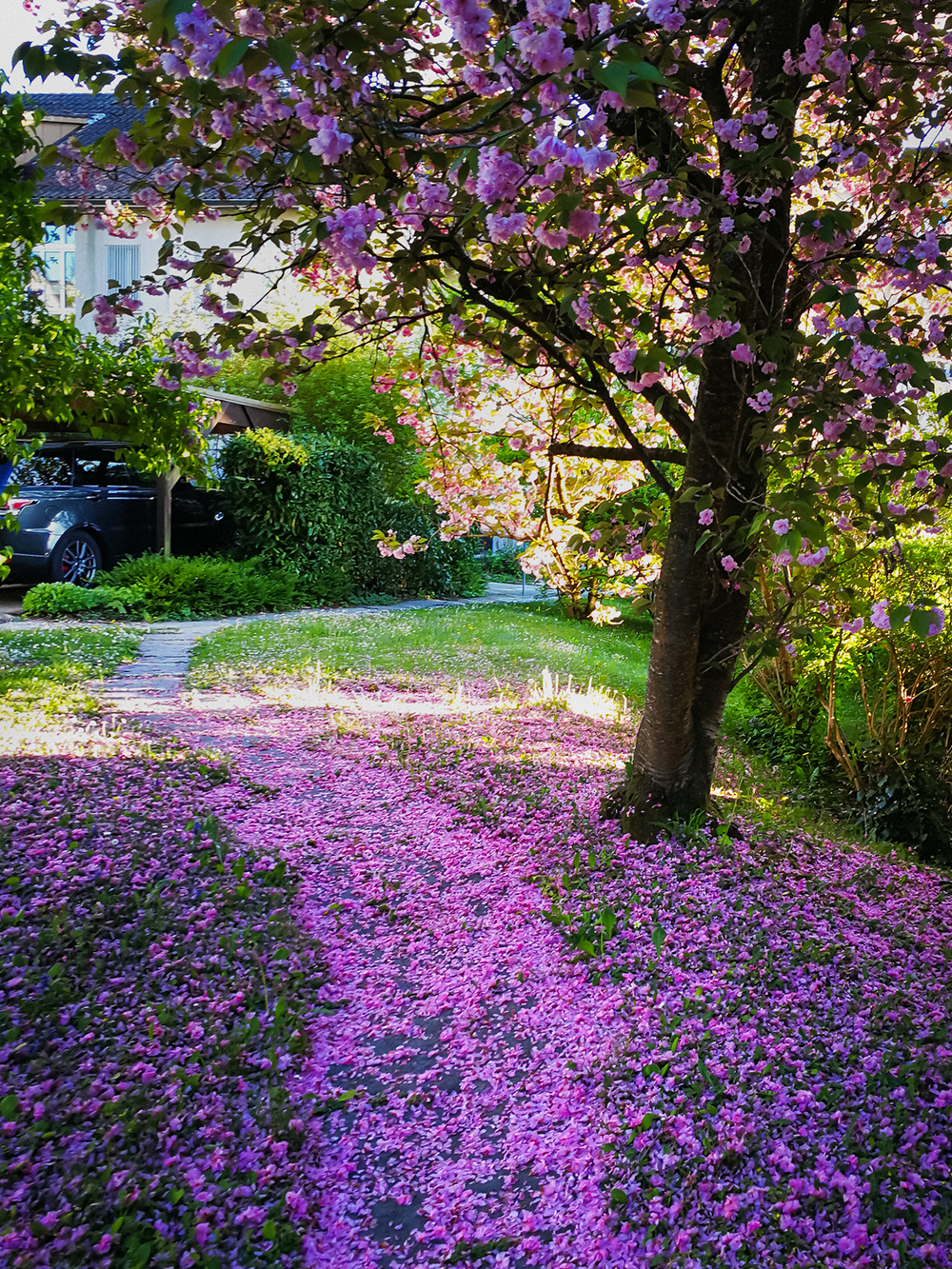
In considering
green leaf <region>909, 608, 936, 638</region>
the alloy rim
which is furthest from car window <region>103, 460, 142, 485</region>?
green leaf <region>909, 608, 936, 638</region>

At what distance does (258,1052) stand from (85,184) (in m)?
2.99

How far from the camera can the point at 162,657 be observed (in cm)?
→ 825

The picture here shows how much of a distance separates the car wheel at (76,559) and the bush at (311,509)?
8.05 feet

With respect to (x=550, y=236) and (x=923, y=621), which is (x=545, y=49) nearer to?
(x=550, y=236)

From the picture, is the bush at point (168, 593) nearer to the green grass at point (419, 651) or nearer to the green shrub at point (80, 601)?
the green shrub at point (80, 601)

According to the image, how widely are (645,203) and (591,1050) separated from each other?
316cm

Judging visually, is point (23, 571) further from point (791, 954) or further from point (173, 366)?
point (791, 954)

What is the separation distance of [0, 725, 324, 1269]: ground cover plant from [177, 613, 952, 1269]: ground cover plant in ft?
0.56

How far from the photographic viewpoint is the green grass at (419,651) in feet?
26.0

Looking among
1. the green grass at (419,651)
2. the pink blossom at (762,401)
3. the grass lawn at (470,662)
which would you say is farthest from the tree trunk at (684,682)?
the green grass at (419,651)

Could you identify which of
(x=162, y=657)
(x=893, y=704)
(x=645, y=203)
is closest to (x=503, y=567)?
(x=162, y=657)

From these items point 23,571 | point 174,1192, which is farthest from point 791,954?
point 23,571

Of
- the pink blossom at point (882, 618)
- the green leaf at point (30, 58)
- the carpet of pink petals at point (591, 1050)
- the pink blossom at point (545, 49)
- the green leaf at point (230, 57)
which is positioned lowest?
the carpet of pink petals at point (591, 1050)

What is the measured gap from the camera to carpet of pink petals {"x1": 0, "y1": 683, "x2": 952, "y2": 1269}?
6.64 ft
